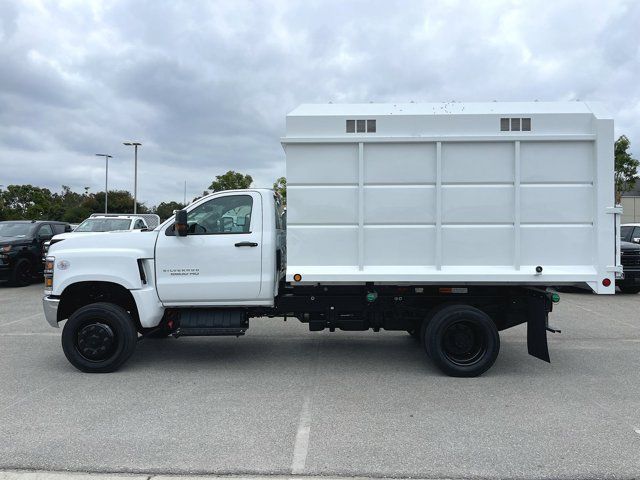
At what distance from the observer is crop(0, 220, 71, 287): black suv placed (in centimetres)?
1431

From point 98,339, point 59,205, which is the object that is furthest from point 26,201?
point 98,339

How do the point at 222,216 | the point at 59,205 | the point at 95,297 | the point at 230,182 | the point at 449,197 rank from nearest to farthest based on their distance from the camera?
the point at 449,197 → the point at 222,216 → the point at 95,297 → the point at 230,182 → the point at 59,205

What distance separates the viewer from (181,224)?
5.87 meters

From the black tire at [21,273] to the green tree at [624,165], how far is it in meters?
32.1

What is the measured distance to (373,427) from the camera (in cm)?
436

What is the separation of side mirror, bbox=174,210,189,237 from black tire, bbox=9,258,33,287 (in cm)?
1109

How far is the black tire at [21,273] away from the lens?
1443cm

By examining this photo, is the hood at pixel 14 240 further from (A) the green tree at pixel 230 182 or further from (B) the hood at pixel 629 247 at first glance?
(A) the green tree at pixel 230 182

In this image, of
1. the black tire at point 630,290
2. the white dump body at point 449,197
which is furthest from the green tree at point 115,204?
the white dump body at point 449,197

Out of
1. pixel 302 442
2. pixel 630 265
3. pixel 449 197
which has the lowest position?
pixel 302 442

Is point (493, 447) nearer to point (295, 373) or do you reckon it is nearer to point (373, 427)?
point (373, 427)

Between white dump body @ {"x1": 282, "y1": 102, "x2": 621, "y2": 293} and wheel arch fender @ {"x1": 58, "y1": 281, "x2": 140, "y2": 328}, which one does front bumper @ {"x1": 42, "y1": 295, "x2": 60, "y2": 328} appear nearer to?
wheel arch fender @ {"x1": 58, "y1": 281, "x2": 140, "y2": 328}

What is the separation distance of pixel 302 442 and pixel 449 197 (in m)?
3.14

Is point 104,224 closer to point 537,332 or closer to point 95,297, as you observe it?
point 95,297
